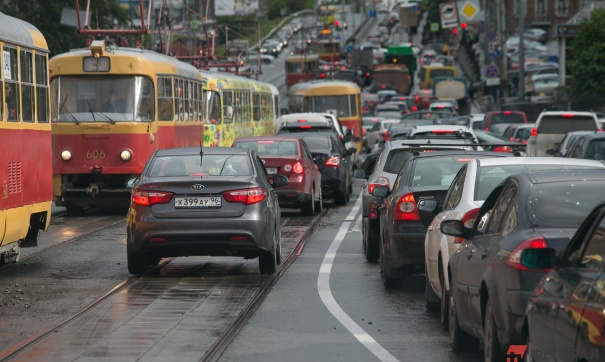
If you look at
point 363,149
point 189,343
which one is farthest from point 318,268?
point 363,149

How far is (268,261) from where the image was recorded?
16.5m

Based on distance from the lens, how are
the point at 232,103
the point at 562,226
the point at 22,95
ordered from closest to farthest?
the point at 562,226, the point at 22,95, the point at 232,103

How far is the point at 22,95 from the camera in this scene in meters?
16.9

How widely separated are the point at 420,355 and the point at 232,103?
108 ft

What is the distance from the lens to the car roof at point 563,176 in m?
9.53

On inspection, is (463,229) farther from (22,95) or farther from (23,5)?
(23,5)

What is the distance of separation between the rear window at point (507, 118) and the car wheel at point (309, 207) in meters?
25.8

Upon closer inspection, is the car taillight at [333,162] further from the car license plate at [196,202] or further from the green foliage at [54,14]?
the green foliage at [54,14]

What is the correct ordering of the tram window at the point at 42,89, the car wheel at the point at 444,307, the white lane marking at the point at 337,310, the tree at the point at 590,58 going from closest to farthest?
the white lane marking at the point at 337,310, the car wheel at the point at 444,307, the tram window at the point at 42,89, the tree at the point at 590,58

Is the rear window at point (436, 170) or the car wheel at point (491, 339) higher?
the rear window at point (436, 170)

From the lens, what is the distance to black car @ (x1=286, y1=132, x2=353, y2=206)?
29938 millimetres

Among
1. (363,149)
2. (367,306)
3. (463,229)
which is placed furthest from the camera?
(363,149)

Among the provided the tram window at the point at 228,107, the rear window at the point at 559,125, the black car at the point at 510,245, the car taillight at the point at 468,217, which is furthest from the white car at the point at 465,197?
the tram window at the point at 228,107

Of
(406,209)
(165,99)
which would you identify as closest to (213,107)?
(165,99)
